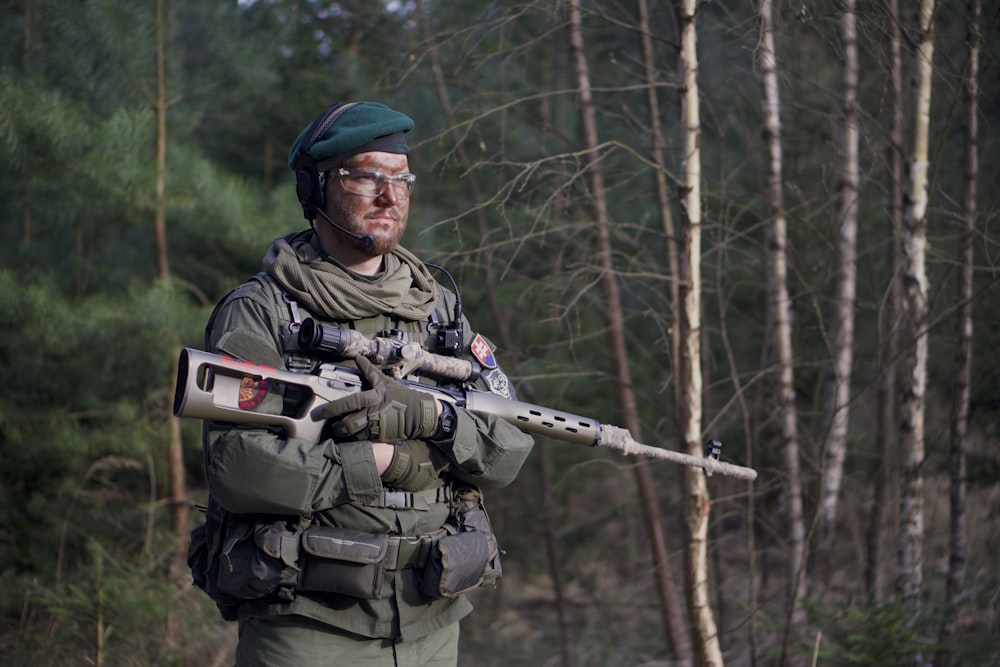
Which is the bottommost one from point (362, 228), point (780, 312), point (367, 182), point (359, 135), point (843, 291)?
point (780, 312)

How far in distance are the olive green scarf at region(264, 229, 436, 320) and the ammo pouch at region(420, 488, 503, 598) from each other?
62 centimetres

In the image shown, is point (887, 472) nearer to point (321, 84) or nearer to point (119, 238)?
point (321, 84)

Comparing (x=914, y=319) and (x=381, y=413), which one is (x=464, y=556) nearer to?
(x=381, y=413)

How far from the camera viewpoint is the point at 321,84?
8070 mm

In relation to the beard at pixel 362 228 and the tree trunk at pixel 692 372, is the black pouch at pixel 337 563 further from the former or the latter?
the tree trunk at pixel 692 372

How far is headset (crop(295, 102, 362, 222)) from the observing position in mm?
2896

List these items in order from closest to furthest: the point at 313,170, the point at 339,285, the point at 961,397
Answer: the point at 339,285
the point at 313,170
the point at 961,397

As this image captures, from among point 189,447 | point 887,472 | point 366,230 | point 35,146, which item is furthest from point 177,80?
point 887,472

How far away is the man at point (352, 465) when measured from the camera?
100 inches

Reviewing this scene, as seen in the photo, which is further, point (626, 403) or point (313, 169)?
point (626, 403)

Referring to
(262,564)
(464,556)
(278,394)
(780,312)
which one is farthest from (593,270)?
(262,564)

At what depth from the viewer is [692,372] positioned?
4031 mm

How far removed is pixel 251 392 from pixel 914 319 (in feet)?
12.2

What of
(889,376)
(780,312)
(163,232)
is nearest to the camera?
(780,312)
